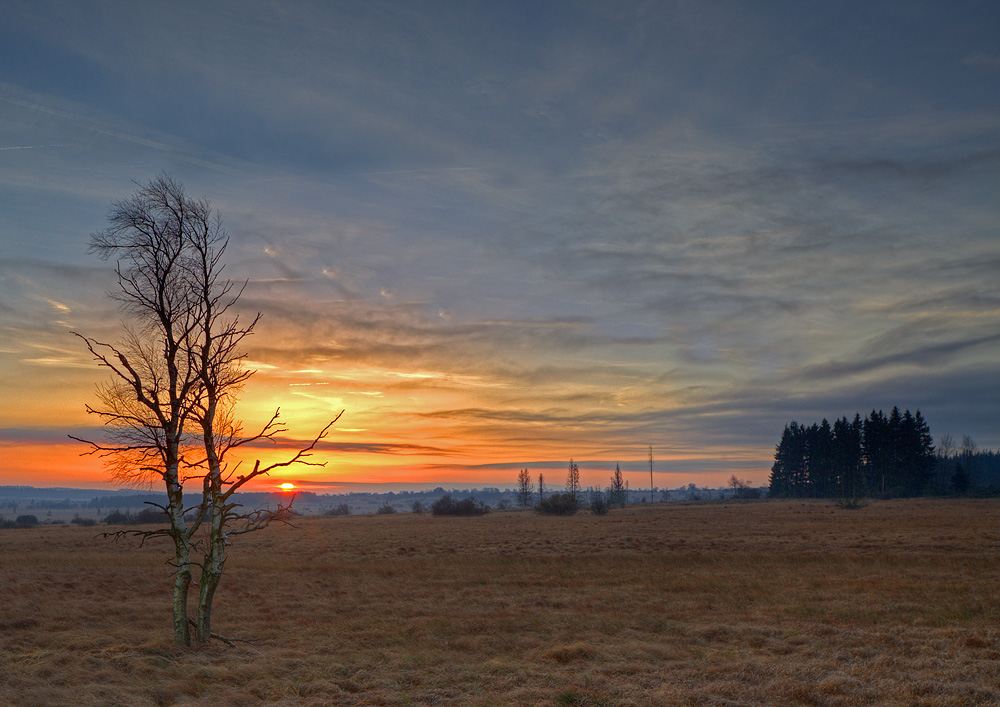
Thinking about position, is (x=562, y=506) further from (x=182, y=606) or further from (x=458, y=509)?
(x=182, y=606)

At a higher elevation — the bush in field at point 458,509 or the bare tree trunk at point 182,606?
the bare tree trunk at point 182,606

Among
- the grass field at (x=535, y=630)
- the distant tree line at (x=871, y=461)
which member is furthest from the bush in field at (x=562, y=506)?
the grass field at (x=535, y=630)

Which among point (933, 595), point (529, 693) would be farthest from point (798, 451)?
point (529, 693)

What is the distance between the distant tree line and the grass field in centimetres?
7980

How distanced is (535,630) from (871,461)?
115m

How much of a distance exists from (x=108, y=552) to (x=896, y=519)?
68858 mm

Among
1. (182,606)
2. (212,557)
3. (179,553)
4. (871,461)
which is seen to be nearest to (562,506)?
(871,461)

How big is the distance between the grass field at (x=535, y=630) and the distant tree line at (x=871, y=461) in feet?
262

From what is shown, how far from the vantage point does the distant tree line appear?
102188 mm

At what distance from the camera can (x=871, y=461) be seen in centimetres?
10812

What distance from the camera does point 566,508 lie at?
91312 millimetres

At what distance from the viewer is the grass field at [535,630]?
9.88 m

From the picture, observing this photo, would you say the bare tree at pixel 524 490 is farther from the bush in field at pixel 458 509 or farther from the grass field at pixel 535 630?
the grass field at pixel 535 630

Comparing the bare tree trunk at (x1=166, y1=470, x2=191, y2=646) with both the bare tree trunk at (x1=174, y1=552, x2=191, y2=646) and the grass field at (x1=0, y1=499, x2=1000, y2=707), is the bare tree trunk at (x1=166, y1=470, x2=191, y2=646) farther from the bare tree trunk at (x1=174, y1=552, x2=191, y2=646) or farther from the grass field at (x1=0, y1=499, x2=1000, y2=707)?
the grass field at (x1=0, y1=499, x2=1000, y2=707)
